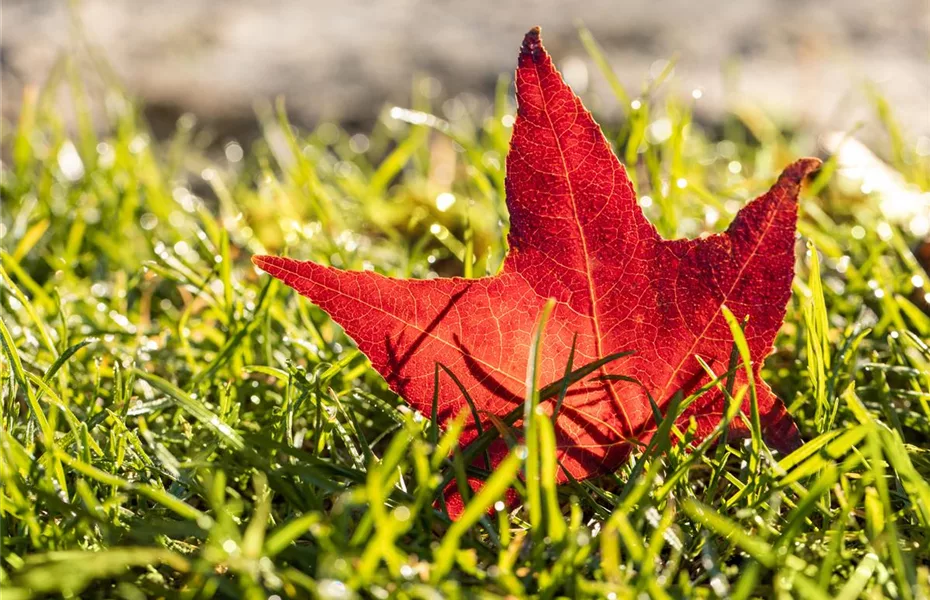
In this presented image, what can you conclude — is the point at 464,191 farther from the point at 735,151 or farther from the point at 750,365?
the point at 750,365

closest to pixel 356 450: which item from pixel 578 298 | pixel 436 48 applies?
pixel 578 298

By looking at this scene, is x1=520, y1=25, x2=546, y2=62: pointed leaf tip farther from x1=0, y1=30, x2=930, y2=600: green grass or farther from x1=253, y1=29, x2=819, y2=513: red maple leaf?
x1=0, y1=30, x2=930, y2=600: green grass

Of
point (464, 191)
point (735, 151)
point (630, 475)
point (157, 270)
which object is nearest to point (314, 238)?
point (157, 270)

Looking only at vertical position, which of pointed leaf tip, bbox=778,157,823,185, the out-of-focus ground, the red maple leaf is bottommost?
the red maple leaf

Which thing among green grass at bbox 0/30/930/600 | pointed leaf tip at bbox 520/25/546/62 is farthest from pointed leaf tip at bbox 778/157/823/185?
pointed leaf tip at bbox 520/25/546/62

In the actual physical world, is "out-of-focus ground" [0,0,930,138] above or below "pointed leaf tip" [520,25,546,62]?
above

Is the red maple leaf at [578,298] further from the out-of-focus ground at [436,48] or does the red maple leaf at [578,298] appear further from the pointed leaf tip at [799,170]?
the out-of-focus ground at [436,48]

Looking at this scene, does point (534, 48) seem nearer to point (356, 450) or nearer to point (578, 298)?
point (578, 298)
